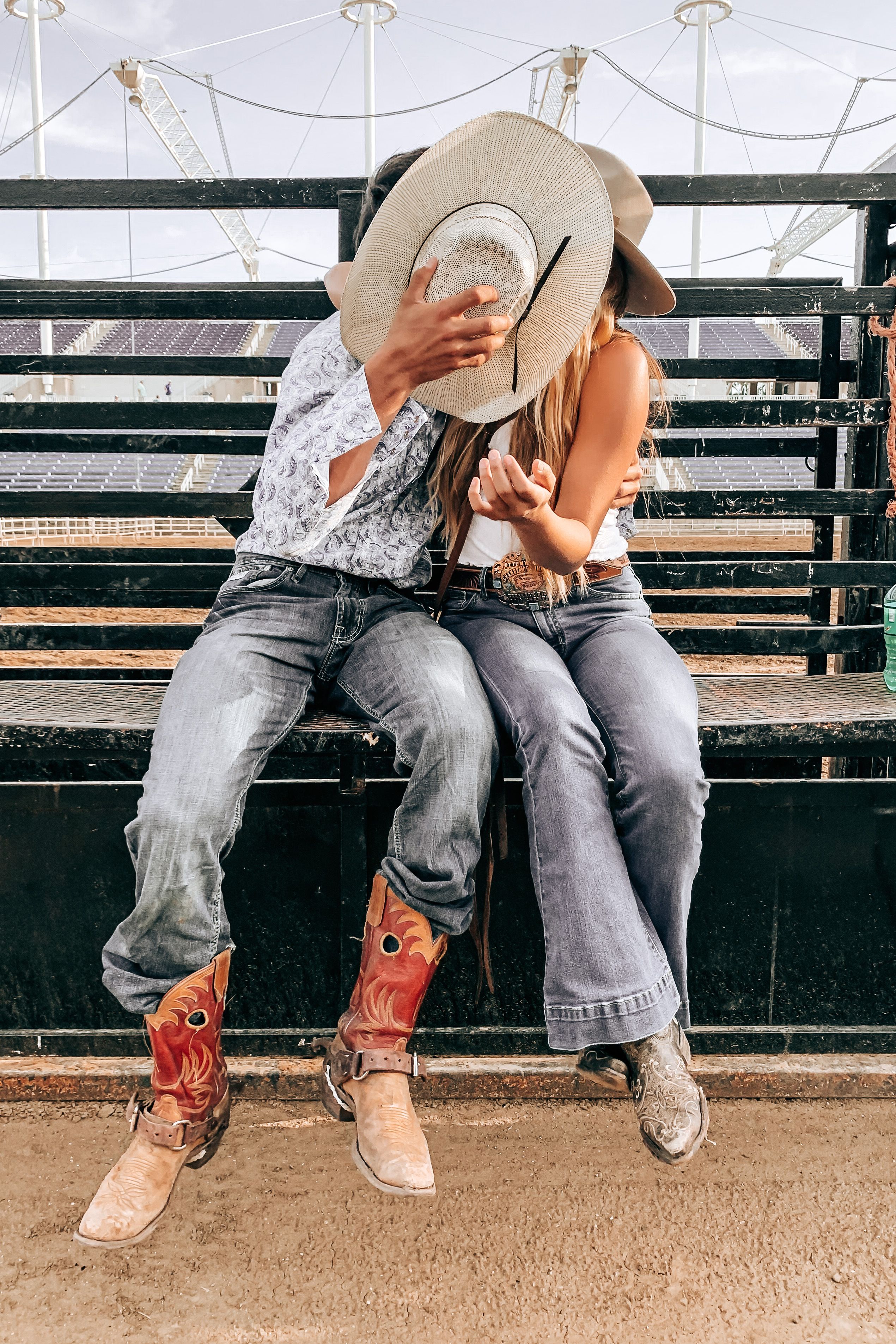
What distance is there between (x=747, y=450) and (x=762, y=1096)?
1896 millimetres

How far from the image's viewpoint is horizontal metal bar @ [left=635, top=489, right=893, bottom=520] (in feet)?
8.26

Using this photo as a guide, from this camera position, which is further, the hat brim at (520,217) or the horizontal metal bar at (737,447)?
the horizontal metal bar at (737,447)

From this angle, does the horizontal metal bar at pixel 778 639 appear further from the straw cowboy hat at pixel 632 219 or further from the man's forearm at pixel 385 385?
the man's forearm at pixel 385 385

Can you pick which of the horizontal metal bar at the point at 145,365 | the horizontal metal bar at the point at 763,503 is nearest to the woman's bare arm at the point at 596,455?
the horizontal metal bar at the point at 763,503

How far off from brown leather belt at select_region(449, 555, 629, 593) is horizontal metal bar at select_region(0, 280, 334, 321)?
952mm

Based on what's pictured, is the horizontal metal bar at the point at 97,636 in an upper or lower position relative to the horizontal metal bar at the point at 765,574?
lower

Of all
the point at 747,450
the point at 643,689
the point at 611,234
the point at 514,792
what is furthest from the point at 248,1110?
the point at 747,450

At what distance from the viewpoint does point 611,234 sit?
170 centimetres

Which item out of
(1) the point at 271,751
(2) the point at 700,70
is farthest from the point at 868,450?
(2) the point at 700,70

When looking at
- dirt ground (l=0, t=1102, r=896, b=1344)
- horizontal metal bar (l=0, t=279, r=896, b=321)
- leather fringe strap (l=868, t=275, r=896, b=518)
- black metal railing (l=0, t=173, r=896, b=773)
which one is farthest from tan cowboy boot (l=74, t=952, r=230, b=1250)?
leather fringe strap (l=868, t=275, r=896, b=518)

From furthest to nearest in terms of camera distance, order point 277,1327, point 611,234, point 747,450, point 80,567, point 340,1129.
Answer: point 747,450
point 80,567
point 340,1129
point 611,234
point 277,1327

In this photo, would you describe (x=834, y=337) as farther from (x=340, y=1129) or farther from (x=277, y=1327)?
(x=277, y=1327)

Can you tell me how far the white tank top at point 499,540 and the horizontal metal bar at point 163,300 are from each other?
84cm

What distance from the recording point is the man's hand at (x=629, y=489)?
Answer: 2023 millimetres
